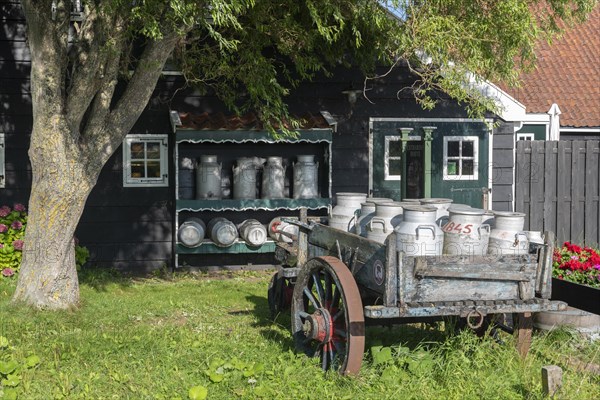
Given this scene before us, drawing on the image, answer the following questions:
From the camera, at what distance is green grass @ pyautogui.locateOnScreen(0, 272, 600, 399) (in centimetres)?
539

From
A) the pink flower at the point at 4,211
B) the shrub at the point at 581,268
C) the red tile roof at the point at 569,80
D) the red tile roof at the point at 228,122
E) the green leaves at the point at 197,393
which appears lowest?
the green leaves at the point at 197,393

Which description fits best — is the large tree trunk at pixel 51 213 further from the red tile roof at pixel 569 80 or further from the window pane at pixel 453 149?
the red tile roof at pixel 569 80

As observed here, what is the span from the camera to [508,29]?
29.8 ft

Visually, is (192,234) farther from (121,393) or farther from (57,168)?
(121,393)

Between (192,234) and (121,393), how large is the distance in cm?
585

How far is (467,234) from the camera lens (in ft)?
18.4

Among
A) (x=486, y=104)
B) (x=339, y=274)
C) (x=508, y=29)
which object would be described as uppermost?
(x=508, y=29)

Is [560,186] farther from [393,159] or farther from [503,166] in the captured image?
[393,159]

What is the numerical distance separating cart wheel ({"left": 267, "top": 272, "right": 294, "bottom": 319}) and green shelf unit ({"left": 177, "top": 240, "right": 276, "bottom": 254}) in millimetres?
3280

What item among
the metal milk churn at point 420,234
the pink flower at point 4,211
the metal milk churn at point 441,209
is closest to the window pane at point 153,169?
the pink flower at point 4,211

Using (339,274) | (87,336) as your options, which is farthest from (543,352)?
(87,336)

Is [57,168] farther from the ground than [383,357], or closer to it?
farther from the ground

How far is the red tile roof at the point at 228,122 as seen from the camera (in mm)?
11031

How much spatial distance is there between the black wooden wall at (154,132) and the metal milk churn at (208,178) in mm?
473
